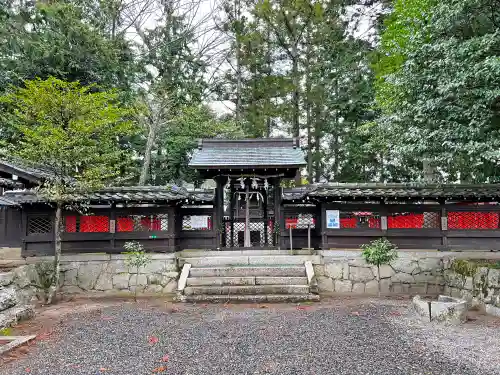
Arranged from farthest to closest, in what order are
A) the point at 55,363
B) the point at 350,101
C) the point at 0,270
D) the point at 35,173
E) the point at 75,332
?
the point at 350,101
the point at 35,173
the point at 0,270
the point at 75,332
the point at 55,363

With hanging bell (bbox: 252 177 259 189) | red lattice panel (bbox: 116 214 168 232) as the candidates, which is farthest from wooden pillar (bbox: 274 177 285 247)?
red lattice panel (bbox: 116 214 168 232)

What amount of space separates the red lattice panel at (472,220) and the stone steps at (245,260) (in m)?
4.14

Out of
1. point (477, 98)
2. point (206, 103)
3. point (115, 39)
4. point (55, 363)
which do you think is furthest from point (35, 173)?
point (206, 103)

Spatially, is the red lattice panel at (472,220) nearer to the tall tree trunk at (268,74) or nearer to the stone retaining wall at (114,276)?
the stone retaining wall at (114,276)

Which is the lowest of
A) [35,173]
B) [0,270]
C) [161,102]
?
[0,270]

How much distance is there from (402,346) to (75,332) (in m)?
5.44

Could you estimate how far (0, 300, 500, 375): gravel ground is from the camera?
4672 mm

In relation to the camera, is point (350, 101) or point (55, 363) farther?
point (350, 101)

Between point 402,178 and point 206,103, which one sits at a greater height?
point 206,103

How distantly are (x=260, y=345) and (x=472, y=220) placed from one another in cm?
819

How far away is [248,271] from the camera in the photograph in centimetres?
987

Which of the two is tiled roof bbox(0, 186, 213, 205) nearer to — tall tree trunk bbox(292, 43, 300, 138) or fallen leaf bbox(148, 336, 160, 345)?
fallen leaf bbox(148, 336, 160, 345)

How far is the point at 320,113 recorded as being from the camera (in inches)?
940

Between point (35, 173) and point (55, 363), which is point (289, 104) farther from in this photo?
point (55, 363)
